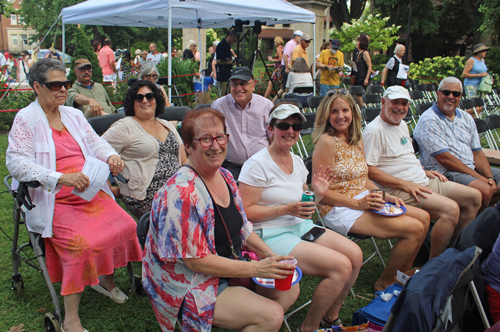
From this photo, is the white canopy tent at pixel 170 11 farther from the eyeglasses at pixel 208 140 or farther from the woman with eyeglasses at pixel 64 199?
the eyeglasses at pixel 208 140

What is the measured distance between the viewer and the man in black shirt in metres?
8.94

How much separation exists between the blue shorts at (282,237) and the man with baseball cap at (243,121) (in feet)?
4.93

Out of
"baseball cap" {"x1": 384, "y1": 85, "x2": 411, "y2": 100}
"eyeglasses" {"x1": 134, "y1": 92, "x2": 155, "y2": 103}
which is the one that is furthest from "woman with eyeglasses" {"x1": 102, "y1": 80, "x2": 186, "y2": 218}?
"baseball cap" {"x1": 384, "y1": 85, "x2": 411, "y2": 100}

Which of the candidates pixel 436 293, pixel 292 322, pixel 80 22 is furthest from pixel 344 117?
pixel 80 22

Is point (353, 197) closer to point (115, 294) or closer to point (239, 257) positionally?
point (239, 257)

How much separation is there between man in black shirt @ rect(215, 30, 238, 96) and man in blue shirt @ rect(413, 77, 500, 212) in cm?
565

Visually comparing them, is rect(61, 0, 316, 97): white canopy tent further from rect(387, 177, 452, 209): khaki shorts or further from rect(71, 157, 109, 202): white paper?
rect(387, 177, 452, 209): khaki shorts

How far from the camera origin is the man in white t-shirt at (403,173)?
11.1ft

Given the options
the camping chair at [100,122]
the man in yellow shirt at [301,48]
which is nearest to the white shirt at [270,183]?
the camping chair at [100,122]

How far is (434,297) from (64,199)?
93.3 inches

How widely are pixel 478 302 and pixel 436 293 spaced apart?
698 mm

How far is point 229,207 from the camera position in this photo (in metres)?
2.05

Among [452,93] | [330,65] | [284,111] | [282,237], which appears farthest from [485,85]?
[282,237]

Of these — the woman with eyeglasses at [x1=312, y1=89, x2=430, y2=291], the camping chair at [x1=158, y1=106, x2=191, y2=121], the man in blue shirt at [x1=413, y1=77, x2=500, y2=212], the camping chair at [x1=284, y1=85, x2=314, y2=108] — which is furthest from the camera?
the camping chair at [x1=284, y1=85, x2=314, y2=108]
